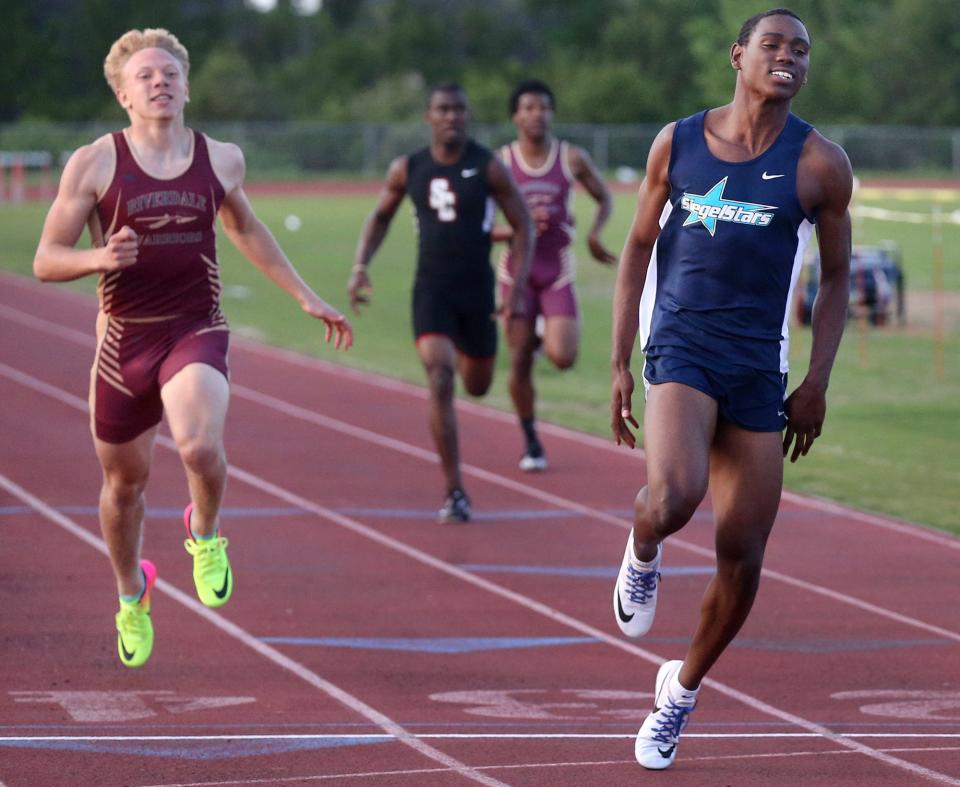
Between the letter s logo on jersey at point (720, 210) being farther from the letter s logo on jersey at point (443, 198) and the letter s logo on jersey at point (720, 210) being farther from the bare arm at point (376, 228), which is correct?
the letter s logo on jersey at point (443, 198)

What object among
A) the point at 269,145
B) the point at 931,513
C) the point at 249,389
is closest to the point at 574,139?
the point at 269,145

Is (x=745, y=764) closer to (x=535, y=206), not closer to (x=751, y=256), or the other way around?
(x=751, y=256)

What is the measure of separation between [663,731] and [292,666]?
6.36 ft

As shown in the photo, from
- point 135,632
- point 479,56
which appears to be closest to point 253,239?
point 135,632

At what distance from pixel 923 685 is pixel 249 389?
9319 millimetres

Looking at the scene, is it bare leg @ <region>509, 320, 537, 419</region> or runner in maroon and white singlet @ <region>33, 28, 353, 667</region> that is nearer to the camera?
runner in maroon and white singlet @ <region>33, 28, 353, 667</region>

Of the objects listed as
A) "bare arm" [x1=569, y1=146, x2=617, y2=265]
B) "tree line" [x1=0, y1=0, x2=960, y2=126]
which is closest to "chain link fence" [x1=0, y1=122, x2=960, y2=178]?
"tree line" [x1=0, y1=0, x2=960, y2=126]

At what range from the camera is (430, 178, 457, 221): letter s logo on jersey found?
384 inches

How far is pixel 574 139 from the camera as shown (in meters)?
55.1

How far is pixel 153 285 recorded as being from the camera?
20.1ft

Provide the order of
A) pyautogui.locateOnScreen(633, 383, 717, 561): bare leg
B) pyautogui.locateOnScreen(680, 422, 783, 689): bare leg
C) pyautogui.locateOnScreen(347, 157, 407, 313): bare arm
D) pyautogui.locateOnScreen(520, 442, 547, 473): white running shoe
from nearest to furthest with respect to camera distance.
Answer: pyautogui.locateOnScreen(633, 383, 717, 561): bare leg → pyautogui.locateOnScreen(680, 422, 783, 689): bare leg → pyautogui.locateOnScreen(347, 157, 407, 313): bare arm → pyautogui.locateOnScreen(520, 442, 547, 473): white running shoe

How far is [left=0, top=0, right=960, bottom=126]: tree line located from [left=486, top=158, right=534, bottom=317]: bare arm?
43138 mm

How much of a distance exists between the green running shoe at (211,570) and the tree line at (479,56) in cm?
4723

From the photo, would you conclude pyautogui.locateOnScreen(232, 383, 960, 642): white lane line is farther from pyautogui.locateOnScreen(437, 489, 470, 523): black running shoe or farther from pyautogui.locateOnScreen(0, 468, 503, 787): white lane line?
pyautogui.locateOnScreen(0, 468, 503, 787): white lane line
